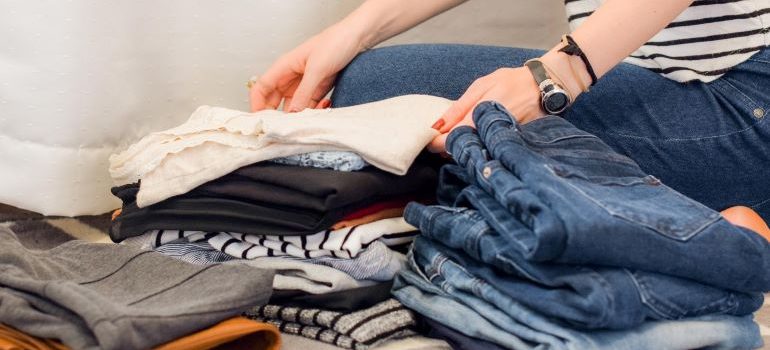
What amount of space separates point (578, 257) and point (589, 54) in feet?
1.07

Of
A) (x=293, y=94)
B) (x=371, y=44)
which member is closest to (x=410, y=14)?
(x=371, y=44)

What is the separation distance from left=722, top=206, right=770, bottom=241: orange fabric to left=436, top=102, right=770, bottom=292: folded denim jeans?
0.66 feet

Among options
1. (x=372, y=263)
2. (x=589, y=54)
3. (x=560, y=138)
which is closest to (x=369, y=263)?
(x=372, y=263)

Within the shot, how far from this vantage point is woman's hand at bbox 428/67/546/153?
81 cm

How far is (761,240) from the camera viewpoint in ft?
2.09

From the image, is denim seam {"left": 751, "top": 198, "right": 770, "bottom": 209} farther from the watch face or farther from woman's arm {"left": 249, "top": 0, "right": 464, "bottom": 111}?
woman's arm {"left": 249, "top": 0, "right": 464, "bottom": 111}

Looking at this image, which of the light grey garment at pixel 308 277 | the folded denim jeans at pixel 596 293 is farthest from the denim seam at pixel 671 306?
the light grey garment at pixel 308 277

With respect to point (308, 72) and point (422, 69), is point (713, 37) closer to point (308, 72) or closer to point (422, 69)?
point (422, 69)

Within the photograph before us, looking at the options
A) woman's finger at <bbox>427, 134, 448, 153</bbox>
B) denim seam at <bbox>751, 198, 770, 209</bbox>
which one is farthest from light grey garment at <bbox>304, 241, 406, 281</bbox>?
denim seam at <bbox>751, 198, 770, 209</bbox>

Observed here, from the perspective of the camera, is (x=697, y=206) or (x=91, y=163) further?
(x=91, y=163)

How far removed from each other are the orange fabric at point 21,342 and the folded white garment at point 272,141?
0.21 meters

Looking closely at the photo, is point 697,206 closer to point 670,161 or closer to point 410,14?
point 670,161

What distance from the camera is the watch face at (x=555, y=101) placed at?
2.69 feet

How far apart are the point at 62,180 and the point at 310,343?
1.85 ft
